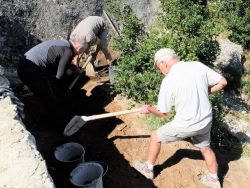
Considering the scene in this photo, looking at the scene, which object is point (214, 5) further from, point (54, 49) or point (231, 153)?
point (54, 49)

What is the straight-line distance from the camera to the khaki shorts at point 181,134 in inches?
191

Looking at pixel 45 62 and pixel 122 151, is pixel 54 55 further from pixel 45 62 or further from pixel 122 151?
pixel 122 151

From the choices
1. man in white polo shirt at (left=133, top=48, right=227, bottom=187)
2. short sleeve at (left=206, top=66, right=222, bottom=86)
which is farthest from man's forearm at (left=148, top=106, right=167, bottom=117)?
short sleeve at (left=206, top=66, right=222, bottom=86)

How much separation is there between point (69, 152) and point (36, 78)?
1181 millimetres

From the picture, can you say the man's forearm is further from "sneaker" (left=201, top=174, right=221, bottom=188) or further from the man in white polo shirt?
"sneaker" (left=201, top=174, right=221, bottom=188)

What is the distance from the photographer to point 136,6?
10664 millimetres

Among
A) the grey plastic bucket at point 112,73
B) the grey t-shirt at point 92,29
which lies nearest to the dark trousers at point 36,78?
the grey t-shirt at point 92,29

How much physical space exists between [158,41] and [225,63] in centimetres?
397

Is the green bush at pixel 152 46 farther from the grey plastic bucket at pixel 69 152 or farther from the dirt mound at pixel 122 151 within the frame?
the grey plastic bucket at pixel 69 152

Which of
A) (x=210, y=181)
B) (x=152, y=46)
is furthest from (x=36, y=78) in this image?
(x=210, y=181)

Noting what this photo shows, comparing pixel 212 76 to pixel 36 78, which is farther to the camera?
pixel 36 78

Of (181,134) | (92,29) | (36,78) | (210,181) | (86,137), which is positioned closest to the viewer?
(181,134)

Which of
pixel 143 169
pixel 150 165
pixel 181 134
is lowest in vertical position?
pixel 143 169

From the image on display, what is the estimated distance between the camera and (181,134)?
4.88 m
